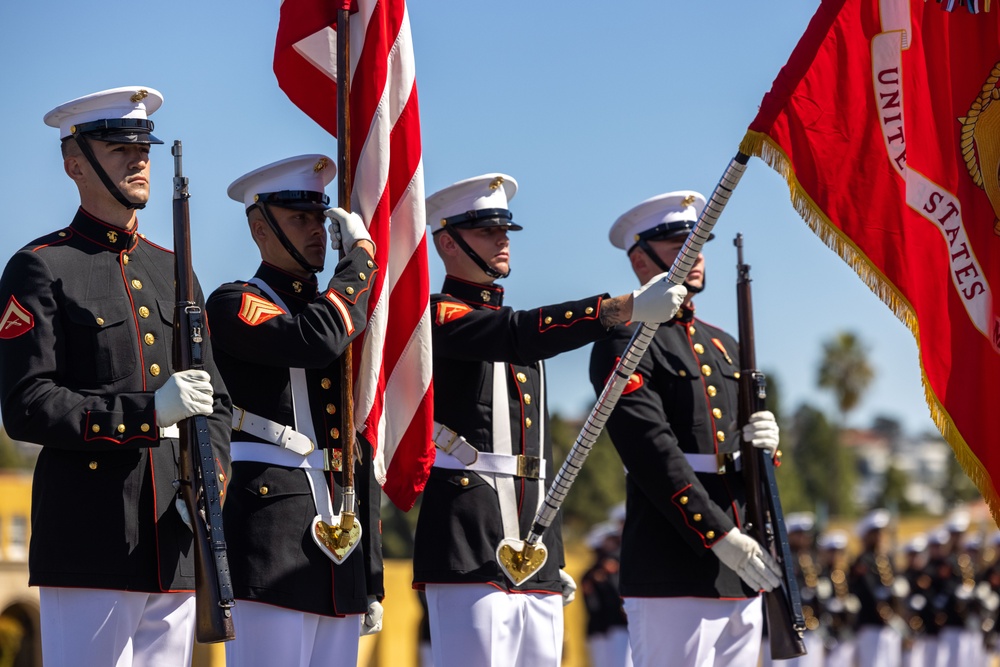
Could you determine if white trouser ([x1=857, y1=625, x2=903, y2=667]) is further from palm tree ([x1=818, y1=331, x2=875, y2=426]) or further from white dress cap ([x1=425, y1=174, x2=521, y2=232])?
palm tree ([x1=818, y1=331, x2=875, y2=426])

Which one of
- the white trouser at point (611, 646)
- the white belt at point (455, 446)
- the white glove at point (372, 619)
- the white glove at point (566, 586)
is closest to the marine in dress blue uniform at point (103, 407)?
the white glove at point (372, 619)

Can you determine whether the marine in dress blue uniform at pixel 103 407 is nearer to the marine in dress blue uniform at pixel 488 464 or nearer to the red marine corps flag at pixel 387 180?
the red marine corps flag at pixel 387 180

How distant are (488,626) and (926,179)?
258 cm

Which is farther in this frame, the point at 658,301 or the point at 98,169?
the point at 658,301

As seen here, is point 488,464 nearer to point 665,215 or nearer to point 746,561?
point 746,561

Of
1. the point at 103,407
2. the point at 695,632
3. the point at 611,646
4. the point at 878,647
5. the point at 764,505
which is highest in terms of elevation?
the point at 103,407

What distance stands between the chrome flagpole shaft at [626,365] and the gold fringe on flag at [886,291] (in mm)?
321

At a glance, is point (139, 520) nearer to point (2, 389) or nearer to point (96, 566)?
point (96, 566)

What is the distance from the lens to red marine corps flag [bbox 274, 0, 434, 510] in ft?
19.4

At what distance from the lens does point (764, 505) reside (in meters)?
6.73

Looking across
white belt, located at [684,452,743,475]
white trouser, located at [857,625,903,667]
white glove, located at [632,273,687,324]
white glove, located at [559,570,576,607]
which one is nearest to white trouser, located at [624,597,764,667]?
white glove, located at [559,570,576,607]

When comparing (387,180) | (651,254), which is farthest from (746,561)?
(387,180)

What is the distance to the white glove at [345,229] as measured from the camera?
5578mm

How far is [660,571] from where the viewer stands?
6707mm
